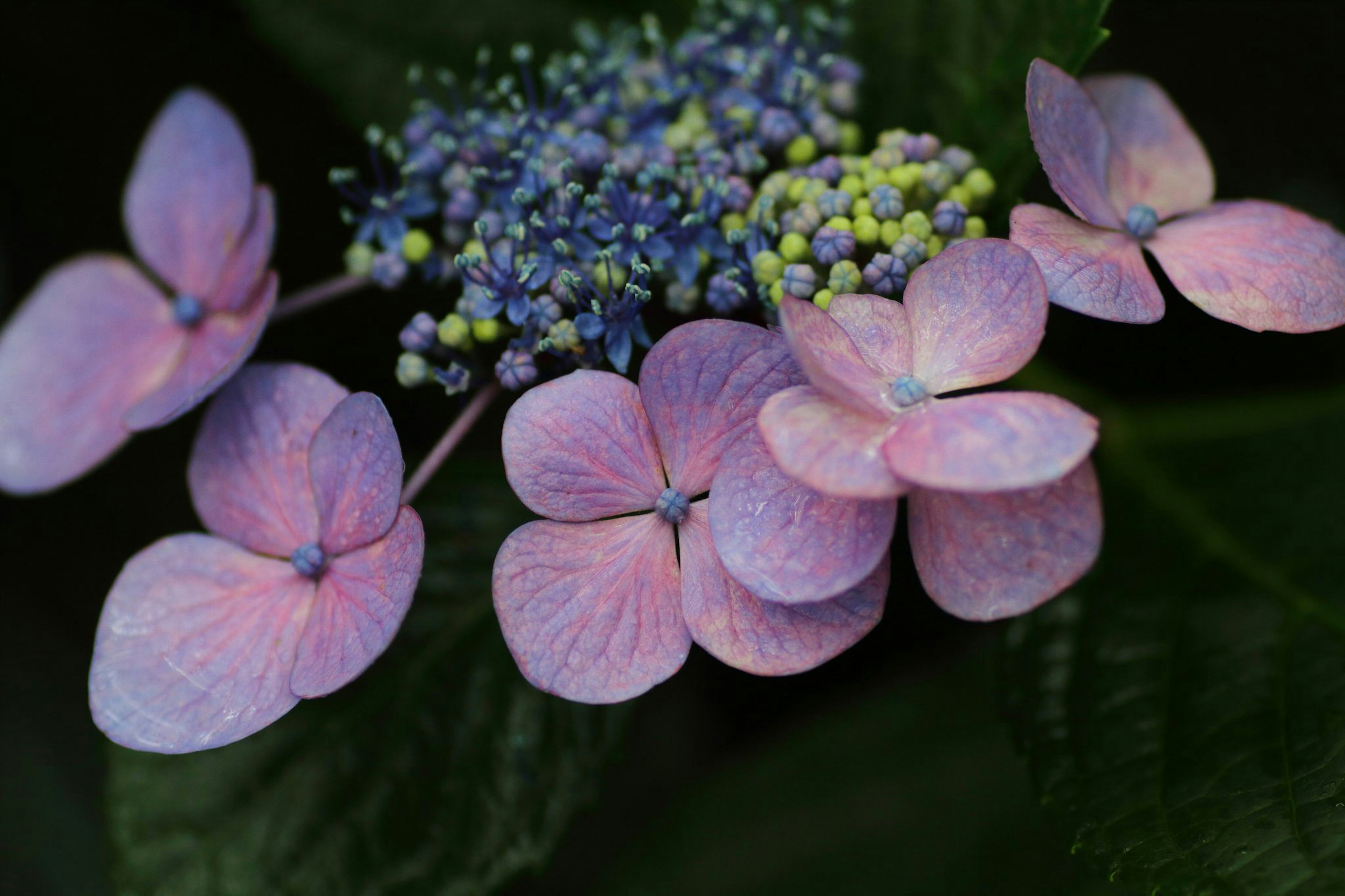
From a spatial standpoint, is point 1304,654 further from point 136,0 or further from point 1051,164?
point 136,0

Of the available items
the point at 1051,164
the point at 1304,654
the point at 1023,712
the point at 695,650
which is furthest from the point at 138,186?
the point at 1304,654

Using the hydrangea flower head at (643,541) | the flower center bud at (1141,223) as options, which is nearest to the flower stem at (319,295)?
the hydrangea flower head at (643,541)

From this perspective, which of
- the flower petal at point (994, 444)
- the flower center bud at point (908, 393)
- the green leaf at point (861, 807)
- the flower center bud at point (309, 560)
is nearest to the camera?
the flower petal at point (994, 444)

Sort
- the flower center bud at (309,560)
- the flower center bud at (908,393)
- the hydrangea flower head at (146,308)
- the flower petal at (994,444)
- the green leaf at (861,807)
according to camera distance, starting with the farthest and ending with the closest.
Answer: the green leaf at (861,807) → the hydrangea flower head at (146,308) → the flower center bud at (309,560) → the flower center bud at (908,393) → the flower petal at (994,444)

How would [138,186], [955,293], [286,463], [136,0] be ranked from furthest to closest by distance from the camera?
[136,0]
[138,186]
[286,463]
[955,293]

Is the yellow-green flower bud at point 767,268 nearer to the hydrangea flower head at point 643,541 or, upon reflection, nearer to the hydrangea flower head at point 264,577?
the hydrangea flower head at point 643,541

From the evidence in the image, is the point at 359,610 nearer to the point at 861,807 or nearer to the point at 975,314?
the point at 975,314
